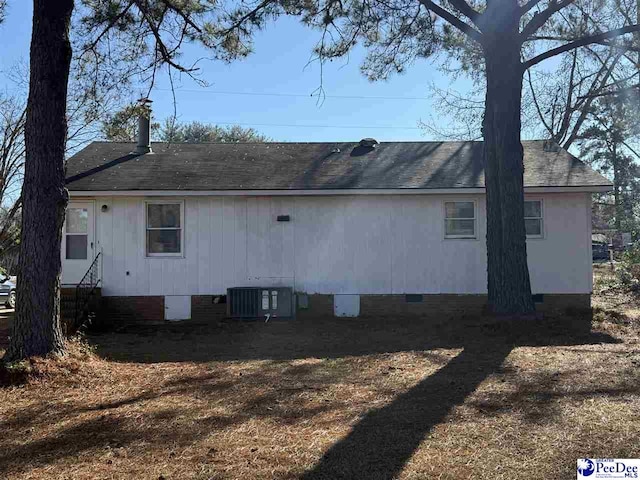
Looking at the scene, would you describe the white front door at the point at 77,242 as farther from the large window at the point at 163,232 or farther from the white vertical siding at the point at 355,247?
the white vertical siding at the point at 355,247

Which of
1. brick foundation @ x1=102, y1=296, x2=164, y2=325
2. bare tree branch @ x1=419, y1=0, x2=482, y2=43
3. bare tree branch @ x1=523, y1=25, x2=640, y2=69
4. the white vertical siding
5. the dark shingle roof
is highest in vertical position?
bare tree branch @ x1=419, y1=0, x2=482, y2=43

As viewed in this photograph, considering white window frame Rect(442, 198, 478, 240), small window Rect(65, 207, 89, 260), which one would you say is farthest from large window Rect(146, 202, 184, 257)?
white window frame Rect(442, 198, 478, 240)

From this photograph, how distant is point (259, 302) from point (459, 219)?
15.8 feet

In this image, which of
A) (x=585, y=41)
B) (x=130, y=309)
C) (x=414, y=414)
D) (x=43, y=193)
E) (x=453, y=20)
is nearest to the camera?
(x=414, y=414)

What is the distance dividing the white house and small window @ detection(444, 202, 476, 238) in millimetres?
22

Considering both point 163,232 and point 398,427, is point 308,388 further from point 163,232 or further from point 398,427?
point 163,232

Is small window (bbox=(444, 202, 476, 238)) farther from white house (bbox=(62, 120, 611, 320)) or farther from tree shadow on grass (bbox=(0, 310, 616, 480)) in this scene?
tree shadow on grass (bbox=(0, 310, 616, 480))

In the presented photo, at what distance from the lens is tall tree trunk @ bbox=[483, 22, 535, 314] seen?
32.2ft

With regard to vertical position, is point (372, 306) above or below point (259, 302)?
below

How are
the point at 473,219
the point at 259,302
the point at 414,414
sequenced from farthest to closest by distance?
the point at 473,219 → the point at 259,302 → the point at 414,414

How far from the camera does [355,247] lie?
460 inches

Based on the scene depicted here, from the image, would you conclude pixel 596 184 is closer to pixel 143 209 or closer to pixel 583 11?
pixel 583 11

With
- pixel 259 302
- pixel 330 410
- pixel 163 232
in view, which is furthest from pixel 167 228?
pixel 330 410

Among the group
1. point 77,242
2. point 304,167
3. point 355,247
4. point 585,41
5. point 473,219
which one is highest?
point 585,41
